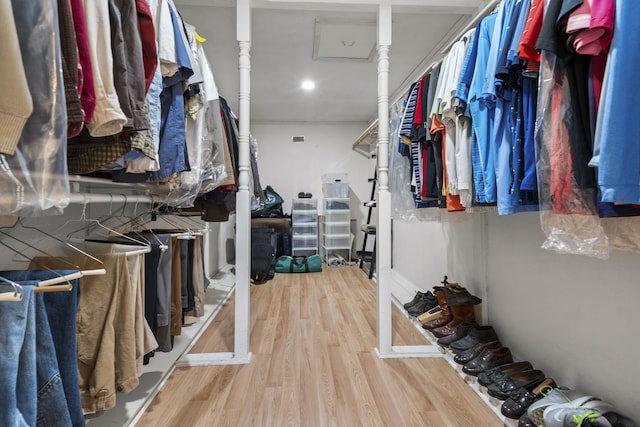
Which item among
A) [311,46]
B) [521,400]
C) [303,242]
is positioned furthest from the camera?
[303,242]

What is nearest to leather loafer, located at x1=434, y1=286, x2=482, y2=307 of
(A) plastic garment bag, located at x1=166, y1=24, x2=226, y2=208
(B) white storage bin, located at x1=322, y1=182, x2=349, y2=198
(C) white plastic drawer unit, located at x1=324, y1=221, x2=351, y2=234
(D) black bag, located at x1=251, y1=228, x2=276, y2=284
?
(A) plastic garment bag, located at x1=166, y1=24, x2=226, y2=208

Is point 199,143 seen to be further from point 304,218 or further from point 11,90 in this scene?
point 304,218

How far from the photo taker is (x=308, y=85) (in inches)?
135

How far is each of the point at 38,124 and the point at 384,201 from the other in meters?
1.55

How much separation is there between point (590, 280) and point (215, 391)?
1.67 meters

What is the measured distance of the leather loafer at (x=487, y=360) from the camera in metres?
1.54

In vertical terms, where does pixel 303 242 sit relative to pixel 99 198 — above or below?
below

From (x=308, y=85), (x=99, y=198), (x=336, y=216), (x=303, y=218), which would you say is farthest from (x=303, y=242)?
(x=99, y=198)

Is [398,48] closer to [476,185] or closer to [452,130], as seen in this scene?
[452,130]

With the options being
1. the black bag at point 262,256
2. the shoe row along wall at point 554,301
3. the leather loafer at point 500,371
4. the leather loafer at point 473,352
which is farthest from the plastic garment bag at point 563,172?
the black bag at point 262,256

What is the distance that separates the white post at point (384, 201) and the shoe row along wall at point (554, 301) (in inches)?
23.1

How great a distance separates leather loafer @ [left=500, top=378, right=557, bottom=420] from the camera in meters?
1.26

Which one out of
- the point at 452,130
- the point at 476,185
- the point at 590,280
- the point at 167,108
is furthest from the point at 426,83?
the point at 167,108

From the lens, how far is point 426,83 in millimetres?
1672
